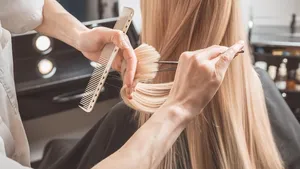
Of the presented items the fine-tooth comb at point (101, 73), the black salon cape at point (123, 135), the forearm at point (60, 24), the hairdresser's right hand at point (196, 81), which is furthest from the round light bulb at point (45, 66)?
the hairdresser's right hand at point (196, 81)

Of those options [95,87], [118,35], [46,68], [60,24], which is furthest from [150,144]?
[46,68]

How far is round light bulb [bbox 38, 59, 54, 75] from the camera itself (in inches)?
82.7

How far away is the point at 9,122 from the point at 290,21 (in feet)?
6.08

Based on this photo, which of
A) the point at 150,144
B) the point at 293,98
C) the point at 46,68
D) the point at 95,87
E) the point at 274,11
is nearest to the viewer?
the point at 150,144

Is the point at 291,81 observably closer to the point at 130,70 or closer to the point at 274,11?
the point at 274,11

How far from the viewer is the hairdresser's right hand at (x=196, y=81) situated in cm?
80

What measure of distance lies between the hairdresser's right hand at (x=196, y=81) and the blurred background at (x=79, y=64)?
1033 millimetres

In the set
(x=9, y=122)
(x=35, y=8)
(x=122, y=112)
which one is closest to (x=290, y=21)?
(x=122, y=112)

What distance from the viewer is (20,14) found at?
3.90 feet

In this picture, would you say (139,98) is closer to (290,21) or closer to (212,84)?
(212,84)

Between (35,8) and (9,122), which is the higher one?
(35,8)

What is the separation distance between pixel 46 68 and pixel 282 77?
1.16 m

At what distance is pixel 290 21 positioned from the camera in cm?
251

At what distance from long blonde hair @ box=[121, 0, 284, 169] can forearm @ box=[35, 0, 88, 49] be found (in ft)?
0.76
